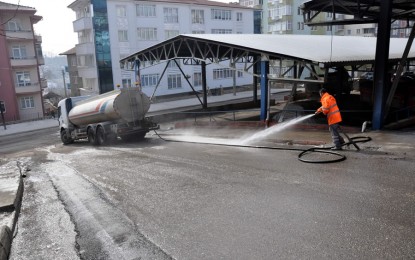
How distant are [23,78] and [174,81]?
61.4 feet

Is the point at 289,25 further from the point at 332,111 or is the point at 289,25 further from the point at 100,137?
the point at 332,111

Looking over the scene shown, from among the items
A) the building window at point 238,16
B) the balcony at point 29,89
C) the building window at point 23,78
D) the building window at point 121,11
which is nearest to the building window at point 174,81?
the building window at point 121,11

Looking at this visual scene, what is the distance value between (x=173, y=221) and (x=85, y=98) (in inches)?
671

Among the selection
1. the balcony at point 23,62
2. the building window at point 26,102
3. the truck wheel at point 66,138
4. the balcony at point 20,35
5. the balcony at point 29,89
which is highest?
the balcony at point 20,35

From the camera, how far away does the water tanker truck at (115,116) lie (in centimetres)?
1791

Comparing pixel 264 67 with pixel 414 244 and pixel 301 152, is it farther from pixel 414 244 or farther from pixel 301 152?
pixel 414 244

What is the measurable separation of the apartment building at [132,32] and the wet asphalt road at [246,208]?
31930 millimetres

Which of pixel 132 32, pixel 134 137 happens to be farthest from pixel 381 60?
pixel 132 32

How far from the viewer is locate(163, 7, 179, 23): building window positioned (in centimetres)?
4694

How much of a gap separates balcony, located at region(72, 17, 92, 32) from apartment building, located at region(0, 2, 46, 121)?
480 cm

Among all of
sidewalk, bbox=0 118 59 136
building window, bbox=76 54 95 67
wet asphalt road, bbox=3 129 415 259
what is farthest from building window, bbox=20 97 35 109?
wet asphalt road, bbox=3 129 415 259

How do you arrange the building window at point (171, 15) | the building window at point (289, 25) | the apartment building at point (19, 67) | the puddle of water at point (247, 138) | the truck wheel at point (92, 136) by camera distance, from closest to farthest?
the puddle of water at point (247, 138) → the truck wheel at point (92, 136) → the apartment building at point (19, 67) → the building window at point (171, 15) → the building window at point (289, 25)

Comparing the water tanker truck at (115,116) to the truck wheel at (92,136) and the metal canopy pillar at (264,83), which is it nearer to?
the truck wheel at (92,136)

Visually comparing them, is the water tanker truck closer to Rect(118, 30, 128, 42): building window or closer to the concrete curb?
the concrete curb
